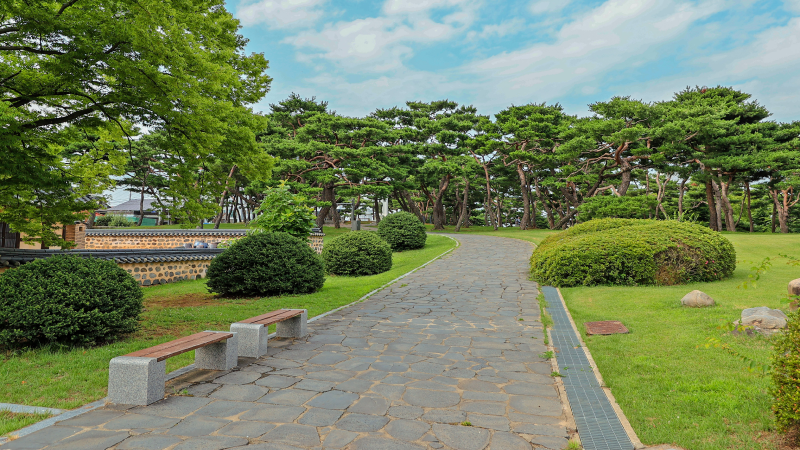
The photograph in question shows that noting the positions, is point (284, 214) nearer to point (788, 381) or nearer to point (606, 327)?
point (606, 327)

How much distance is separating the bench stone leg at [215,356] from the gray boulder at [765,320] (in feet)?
20.6

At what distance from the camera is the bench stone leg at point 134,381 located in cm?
387

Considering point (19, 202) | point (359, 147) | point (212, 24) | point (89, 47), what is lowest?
point (19, 202)

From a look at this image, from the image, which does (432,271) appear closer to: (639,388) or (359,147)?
(639,388)

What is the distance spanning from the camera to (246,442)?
3.24 m

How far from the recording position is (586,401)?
411cm

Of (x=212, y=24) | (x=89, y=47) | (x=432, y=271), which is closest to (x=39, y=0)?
(x=89, y=47)

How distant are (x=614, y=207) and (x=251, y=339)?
72.8 ft

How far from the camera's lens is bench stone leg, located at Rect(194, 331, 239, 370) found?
4852 mm

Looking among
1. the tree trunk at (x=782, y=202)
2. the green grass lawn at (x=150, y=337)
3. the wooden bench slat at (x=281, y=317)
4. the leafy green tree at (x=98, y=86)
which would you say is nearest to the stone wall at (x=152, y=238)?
the green grass lawn at (x=150, y=337)

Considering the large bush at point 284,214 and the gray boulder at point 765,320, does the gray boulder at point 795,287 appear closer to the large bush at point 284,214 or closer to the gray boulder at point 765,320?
the gray boulder at point 765,320

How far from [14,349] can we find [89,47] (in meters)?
3.78

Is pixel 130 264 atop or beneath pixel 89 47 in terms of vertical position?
beneath

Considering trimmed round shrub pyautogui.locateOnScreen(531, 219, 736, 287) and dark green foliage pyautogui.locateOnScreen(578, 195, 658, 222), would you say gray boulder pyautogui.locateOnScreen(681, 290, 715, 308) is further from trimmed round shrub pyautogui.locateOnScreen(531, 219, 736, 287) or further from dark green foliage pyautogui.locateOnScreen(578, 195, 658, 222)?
dark green foliage pyautogui.locateOnScreen(578, 195, 658, 222)
